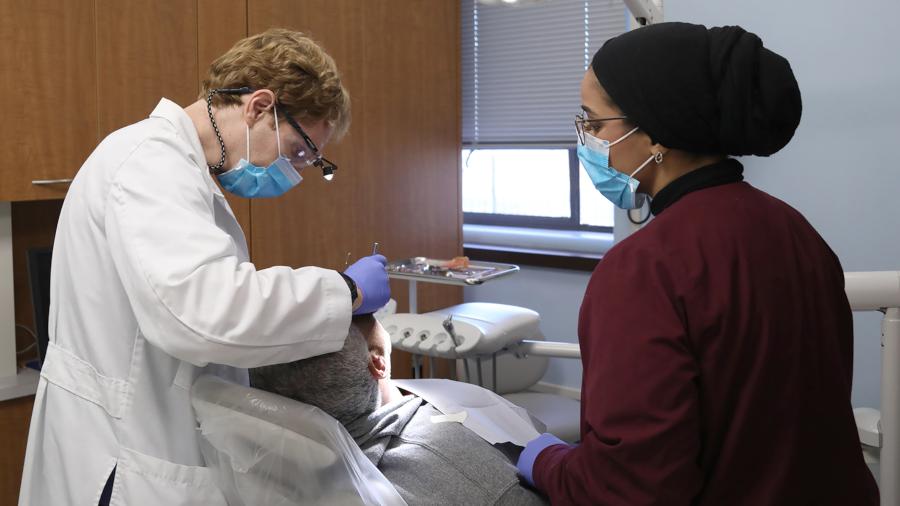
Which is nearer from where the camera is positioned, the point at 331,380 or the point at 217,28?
the point at 331,380

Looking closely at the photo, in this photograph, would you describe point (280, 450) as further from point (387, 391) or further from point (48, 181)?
point (48, 181)

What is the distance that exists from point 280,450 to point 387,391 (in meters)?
0.42

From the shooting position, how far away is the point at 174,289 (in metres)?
1.08

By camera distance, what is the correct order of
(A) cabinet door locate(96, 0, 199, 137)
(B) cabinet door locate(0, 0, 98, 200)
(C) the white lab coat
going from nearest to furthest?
(C) the white lab coat, (B) cabinet door locate(0, 0, 98, 200), (A) cabinet door locate(96, 0, 199, 137)

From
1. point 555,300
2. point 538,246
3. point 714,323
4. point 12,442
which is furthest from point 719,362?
point 538,246

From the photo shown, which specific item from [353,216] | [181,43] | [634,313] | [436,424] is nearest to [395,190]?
[353,216]

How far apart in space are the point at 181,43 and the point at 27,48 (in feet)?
1.51

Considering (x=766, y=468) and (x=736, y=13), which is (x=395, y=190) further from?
(x=766, y=468)

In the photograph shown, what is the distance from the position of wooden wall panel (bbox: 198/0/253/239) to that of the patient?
4.32 ft

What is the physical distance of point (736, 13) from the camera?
2.94 m

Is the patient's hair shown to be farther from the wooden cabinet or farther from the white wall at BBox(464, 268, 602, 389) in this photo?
the white wall at BBox(464, 268, 602, 389)

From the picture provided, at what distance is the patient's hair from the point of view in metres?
1.35

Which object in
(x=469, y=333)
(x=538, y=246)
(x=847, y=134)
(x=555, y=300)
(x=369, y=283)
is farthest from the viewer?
Result: (x=538, y=246)

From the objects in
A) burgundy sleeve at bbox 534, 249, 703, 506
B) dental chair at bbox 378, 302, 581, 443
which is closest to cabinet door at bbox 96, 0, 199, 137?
dental chair at bbox 378, 302, 581, 443
